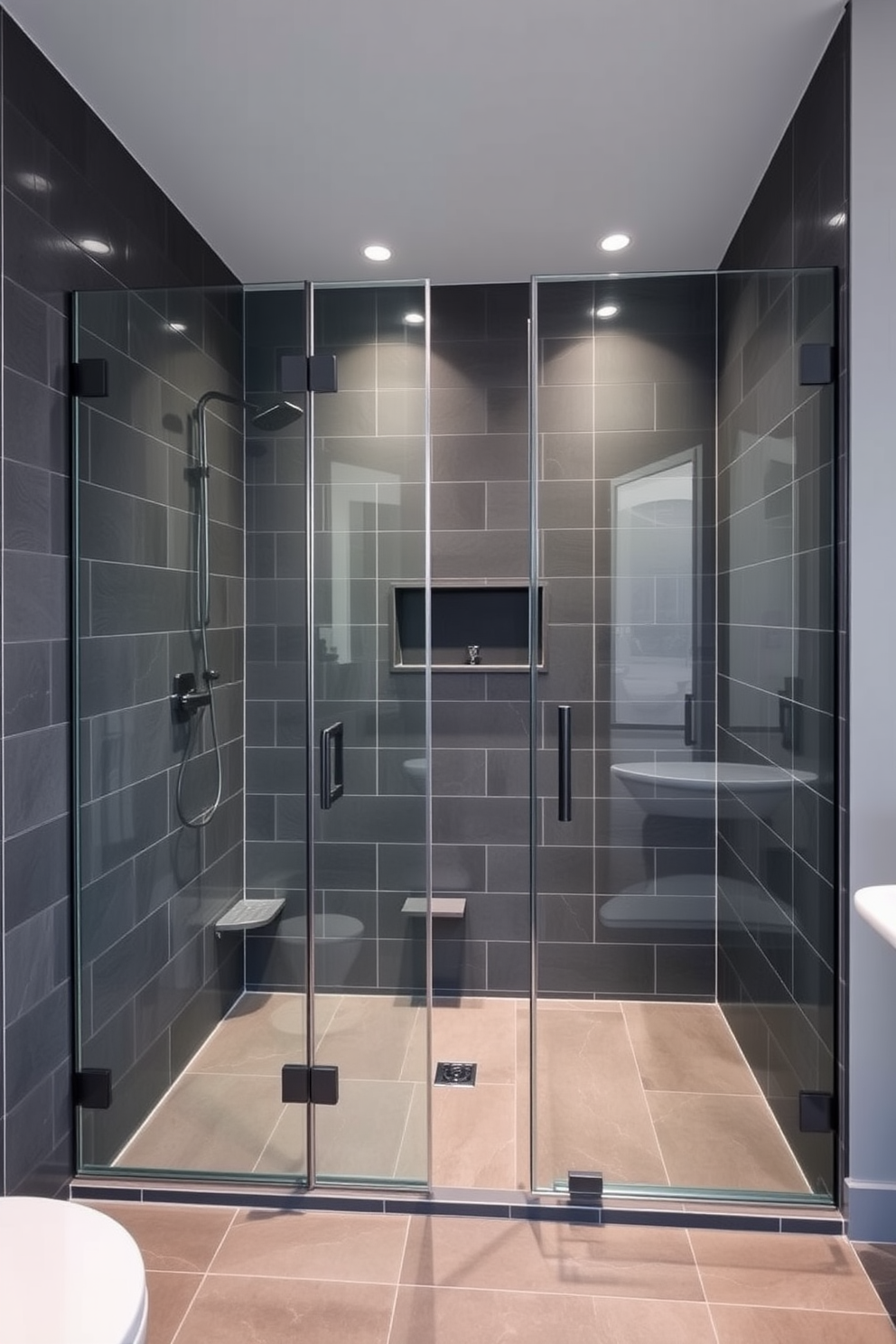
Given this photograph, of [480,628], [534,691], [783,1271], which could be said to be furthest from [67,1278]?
[480,628]

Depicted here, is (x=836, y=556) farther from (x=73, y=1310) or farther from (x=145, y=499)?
(x=73, y=1310)

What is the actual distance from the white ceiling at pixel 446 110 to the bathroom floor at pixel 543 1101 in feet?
7.38

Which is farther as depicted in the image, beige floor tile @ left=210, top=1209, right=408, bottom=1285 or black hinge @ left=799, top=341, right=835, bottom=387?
black hinge @ left=799, top=341, right=835, bottom=387

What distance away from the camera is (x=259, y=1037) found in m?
2.03

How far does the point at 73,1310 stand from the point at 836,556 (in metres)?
1.95

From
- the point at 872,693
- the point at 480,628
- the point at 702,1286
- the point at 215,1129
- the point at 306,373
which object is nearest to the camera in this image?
the point at 702,1286

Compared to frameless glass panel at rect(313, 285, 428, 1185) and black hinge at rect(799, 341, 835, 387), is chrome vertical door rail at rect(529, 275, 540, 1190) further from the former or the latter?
black hinge at rect(799, 341, 835, 387)

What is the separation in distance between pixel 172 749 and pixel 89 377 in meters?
0.95

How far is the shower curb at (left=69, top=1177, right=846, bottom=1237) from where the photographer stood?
6.22 ft

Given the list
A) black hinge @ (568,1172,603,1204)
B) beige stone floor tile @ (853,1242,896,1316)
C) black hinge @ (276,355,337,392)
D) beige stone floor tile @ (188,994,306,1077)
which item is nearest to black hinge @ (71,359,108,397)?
black hinge @ (276,355,337,392)

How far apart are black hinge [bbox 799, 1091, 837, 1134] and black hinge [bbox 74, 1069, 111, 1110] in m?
1.69

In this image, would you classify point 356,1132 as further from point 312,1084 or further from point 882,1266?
point 882,1266

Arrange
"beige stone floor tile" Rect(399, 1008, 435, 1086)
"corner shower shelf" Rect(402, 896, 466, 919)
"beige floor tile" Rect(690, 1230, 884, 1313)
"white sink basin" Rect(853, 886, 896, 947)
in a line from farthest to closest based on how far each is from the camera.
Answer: "corner shower shelf" Rect(402, 896, 466, 919), "beige stone floor tile" Rect(399, 1008, 435, 1086), "beige floor tile" Rect(690, 1230, 884, 1313), "white sink basin" Rect(853, 886, 896, 947)

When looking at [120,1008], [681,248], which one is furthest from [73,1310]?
[681,248]
